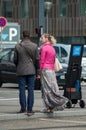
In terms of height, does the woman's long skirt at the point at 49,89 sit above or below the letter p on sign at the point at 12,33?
above

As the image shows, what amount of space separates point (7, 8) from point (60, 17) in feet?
20.6

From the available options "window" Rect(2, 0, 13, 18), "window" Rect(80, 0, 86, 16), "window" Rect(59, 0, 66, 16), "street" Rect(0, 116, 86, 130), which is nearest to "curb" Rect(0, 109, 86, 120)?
"street" Rect(0, 116, 86, 130)

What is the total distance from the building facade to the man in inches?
1852

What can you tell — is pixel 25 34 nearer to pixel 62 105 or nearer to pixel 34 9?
pixel 62 105

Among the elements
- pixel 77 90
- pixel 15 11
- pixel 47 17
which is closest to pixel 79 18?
pixel 47 17

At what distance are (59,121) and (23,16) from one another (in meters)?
53.1

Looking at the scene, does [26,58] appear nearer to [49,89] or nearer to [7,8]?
[49,89]

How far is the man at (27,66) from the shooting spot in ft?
44.6

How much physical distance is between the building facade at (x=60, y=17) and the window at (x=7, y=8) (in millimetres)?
51

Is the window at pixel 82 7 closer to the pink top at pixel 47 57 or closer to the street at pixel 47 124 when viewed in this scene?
the pink top at pixel 47 57

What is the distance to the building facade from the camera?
62188mm

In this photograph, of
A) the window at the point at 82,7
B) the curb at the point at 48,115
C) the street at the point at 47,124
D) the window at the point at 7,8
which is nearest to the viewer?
the street at the point at 47,124

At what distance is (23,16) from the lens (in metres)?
65.7

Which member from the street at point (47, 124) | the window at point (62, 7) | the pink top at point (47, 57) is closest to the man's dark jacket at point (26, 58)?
the pink top at point (47, 57)
